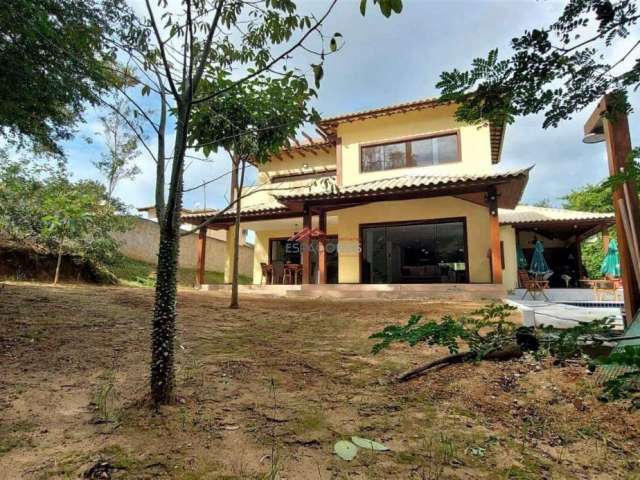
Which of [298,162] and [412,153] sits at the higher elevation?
[298,162]

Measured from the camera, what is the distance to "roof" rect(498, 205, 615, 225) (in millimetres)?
11898

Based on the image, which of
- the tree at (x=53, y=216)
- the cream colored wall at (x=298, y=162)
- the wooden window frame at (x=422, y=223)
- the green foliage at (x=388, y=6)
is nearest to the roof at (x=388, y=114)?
the cream colored wall at (x=298, y=162)

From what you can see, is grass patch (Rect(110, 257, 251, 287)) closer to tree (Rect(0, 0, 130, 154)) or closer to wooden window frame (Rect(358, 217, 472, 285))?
wooden window frame (Rect(358, 217, 472, 285))

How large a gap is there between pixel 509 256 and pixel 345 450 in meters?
12.8

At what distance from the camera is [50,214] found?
Answer: 9.05 meters

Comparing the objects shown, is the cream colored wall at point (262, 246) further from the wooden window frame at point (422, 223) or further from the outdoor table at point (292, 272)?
the wooden window frame at point (422, 223)

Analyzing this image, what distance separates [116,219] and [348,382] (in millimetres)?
11724

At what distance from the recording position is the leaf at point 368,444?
6.23ft

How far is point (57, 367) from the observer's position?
9.65 ft

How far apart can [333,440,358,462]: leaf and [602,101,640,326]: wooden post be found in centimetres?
246

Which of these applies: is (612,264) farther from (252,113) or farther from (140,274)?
(140,274)

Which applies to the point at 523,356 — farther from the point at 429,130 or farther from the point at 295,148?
the point at 295,148

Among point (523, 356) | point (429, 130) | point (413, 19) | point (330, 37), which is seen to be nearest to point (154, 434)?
point (330, 37)

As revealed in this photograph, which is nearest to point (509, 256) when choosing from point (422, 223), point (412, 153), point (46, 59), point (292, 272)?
point (422, 223)
